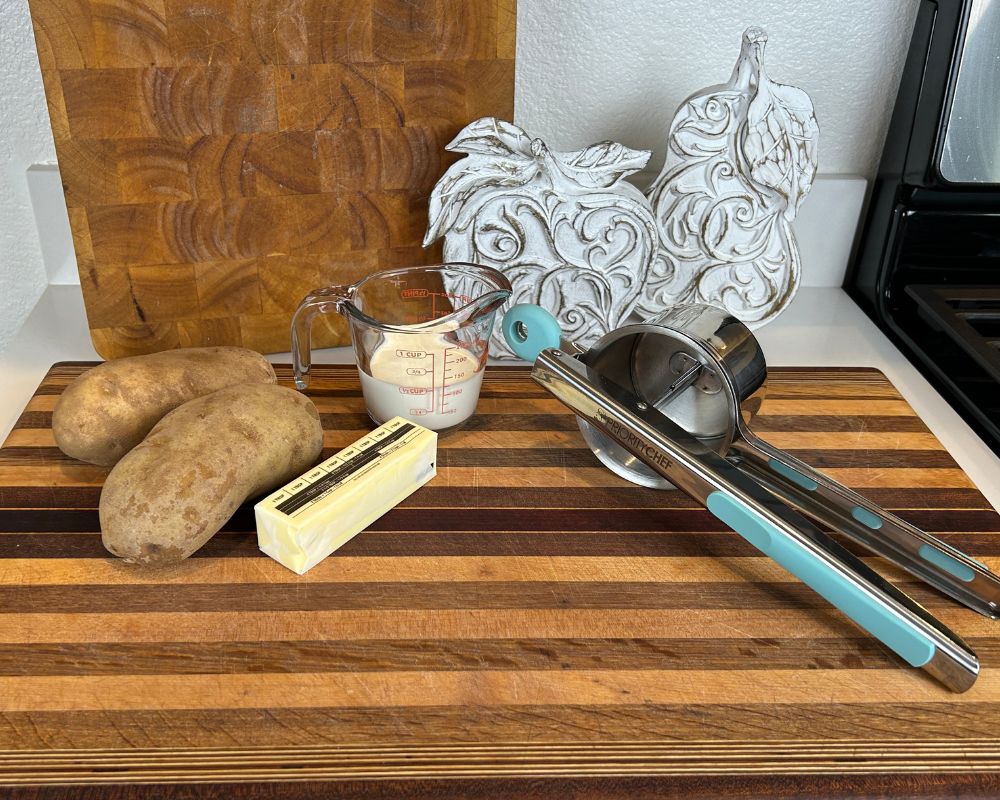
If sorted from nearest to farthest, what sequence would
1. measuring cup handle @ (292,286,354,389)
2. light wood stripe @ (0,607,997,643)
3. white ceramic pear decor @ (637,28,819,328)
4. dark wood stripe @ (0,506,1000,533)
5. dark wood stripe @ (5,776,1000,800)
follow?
dark wood stripe @ (5,776,1000,800), light wood stripe @ (0,607,997,643), dark wood stripe @ (0,506,1000,533), measuring cup handle @ (292,286,354,389), white ceramic pear decor @ (637,28,819,328)

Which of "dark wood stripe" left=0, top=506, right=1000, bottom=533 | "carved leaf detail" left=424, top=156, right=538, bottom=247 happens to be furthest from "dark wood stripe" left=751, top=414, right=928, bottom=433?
"carved leaf detail" left=424, top=156, right=538, bottom=247

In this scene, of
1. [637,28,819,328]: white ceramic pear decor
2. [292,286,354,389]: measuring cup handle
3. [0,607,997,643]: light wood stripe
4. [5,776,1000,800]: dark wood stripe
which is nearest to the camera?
[5,776,1000,800]: dark wood stripe

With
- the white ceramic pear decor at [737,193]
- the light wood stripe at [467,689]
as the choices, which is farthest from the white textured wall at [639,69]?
the light wood stripe at [467,689]

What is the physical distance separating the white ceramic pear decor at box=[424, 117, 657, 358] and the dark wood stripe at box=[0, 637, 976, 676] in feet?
1.45

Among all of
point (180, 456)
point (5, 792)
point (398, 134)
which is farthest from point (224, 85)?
point (5, 792)

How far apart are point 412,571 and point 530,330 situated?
0.28m

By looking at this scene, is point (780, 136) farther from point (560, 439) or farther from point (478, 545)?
point (478, 545)

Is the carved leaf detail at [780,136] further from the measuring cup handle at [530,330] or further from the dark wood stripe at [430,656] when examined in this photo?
the dark wood stripe at [430,656]

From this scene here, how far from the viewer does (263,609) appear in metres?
0.68

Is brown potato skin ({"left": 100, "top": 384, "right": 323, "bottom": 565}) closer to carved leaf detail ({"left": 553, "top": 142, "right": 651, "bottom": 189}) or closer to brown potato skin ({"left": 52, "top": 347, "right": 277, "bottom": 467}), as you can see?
brown potato skin ({"left": 52, "top": 347, "right": 277, "bottom": 467})

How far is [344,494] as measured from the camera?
721 mm

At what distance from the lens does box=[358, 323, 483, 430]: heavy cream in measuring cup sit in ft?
2.80

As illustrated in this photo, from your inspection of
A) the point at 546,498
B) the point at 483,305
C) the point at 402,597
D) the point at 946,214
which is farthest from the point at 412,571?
the point at 946,214

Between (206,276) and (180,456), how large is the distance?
0.99ft
